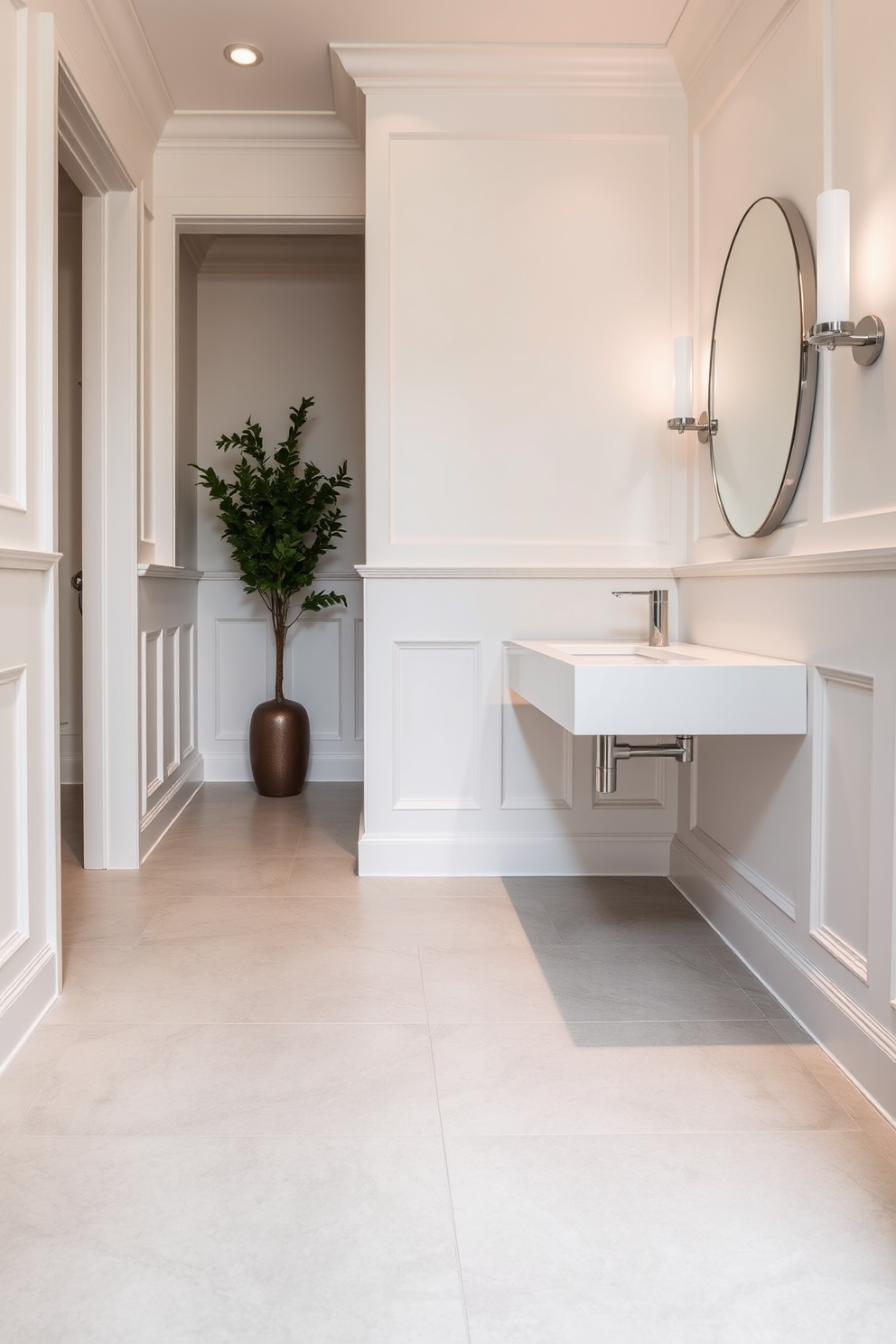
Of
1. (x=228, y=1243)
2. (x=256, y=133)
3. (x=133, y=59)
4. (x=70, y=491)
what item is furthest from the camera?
(x=70, y=491)

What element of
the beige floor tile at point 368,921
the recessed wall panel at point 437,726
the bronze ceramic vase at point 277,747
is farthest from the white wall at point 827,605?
the bronze ceramic vase at point 277,747

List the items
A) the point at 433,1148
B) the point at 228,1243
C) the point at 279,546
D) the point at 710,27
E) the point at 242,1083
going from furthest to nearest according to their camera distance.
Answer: the point at 279,546 → the point at 710,27 → the point at 242,1083 → the point at 433,1148 → the point at 228,1243

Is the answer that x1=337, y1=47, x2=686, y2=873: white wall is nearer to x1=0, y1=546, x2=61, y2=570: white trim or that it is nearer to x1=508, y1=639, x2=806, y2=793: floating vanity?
x1=508, y1=639, x2=806, y2=793: floating vanity

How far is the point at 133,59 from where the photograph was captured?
2.83m

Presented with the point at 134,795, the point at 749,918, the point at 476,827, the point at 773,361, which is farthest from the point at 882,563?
the point at 134,795

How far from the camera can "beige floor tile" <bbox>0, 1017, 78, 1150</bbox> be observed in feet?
5.29

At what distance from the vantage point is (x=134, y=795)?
3121 millimetres

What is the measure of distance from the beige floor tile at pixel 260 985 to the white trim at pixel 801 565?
1.19 m

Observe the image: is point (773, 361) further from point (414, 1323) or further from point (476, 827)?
point (414, 1323)

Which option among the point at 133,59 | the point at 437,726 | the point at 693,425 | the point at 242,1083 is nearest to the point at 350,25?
the point at 133,59

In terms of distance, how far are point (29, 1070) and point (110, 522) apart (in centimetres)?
177

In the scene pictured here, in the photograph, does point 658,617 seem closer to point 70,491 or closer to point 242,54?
point 242,54

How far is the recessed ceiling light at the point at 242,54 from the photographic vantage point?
2.88 meters

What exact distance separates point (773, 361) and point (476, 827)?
5.13 ft
